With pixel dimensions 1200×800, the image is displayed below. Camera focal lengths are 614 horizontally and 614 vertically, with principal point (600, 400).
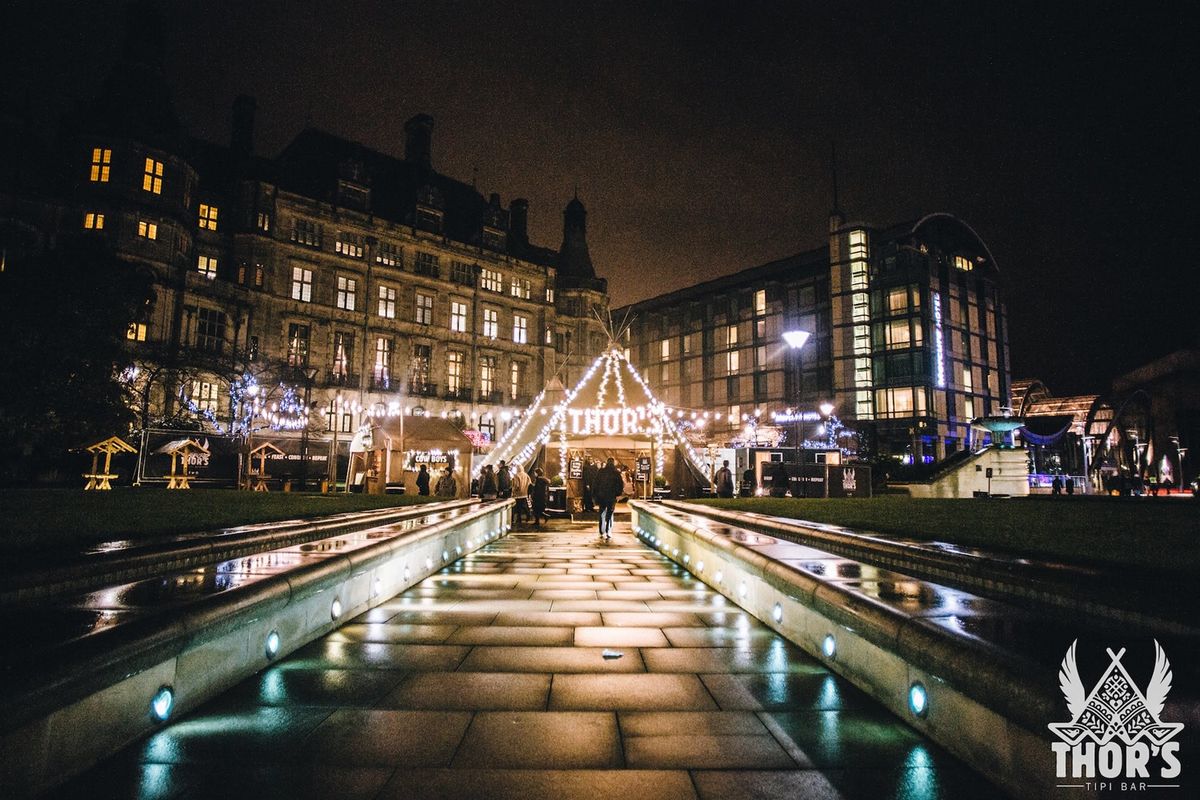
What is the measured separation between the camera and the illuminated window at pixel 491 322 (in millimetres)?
41438

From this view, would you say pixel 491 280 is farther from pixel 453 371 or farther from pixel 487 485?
pixel 487 485

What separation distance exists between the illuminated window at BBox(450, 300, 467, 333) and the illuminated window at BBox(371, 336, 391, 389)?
4.63 m

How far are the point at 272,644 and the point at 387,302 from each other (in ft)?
118

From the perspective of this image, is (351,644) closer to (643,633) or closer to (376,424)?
(643,633)

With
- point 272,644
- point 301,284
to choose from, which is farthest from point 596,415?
point 301,284

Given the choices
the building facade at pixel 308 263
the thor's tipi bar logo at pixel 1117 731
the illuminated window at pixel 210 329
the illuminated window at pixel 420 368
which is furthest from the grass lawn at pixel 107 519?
the illuminated window at pixel 420 368

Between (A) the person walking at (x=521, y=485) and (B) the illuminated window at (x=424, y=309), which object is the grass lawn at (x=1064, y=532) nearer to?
(A) the person walking at (x=521, y=485)

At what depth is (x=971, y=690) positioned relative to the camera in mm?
2312

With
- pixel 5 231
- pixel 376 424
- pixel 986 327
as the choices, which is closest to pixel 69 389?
pixel 376 424

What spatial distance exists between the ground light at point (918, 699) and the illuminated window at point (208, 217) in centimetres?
3668

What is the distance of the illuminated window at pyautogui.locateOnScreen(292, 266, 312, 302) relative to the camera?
33625mm

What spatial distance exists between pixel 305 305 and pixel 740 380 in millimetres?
35658

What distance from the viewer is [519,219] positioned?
1909 inches

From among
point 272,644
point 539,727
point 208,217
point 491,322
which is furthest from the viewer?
point 491,322
